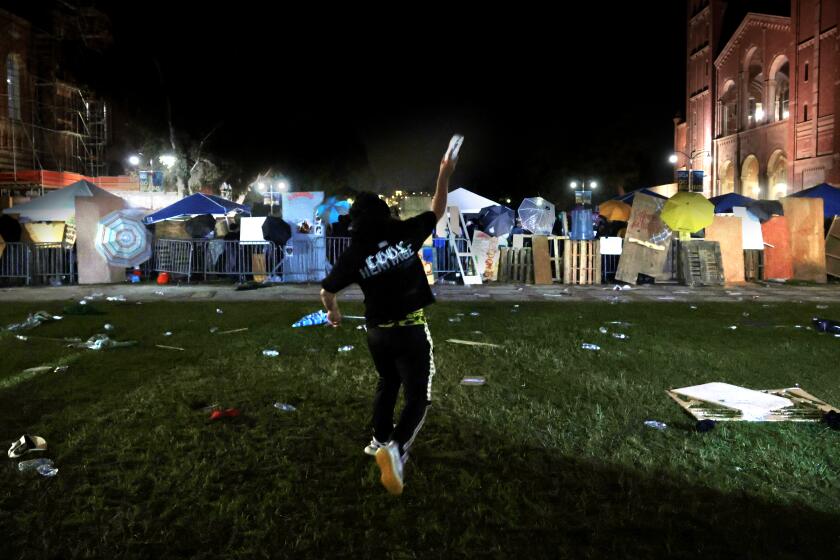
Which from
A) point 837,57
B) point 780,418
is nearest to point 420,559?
point 780,418

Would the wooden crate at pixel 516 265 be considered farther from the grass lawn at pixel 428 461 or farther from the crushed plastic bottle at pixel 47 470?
the crushed plastic bottle at pixel 47 470

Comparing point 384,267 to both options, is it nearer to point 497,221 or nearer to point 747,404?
point 747,404

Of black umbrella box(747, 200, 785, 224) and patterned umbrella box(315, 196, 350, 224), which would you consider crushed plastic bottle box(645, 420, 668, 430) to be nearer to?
patterned umbrella box(315, 196, 350, 224)

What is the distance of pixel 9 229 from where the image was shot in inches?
748

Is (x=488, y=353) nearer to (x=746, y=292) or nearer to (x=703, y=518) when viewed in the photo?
(x=703, y=518)

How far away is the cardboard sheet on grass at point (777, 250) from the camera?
62.5 ft

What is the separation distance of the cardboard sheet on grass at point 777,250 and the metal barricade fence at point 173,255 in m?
16.1

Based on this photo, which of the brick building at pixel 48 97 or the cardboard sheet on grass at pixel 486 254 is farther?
the brick building at pixel 48 97

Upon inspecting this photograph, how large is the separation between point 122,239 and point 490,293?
10062 millimetres

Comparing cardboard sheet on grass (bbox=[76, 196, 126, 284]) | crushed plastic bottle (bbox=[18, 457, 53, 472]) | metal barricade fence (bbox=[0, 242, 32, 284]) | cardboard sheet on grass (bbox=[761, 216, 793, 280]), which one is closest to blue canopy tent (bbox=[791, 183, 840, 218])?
cardboard sheet on grass (bbox=[761, 216, 793, 280])

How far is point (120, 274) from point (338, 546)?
680 inches

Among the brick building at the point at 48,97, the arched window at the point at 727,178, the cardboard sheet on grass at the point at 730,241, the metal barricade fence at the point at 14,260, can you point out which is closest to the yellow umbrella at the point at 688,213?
the cardboard sheet on grass at the point at 730,241

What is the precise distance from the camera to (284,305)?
1339 cm

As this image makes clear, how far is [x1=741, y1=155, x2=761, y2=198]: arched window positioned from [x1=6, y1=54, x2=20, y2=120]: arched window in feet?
→ 142
